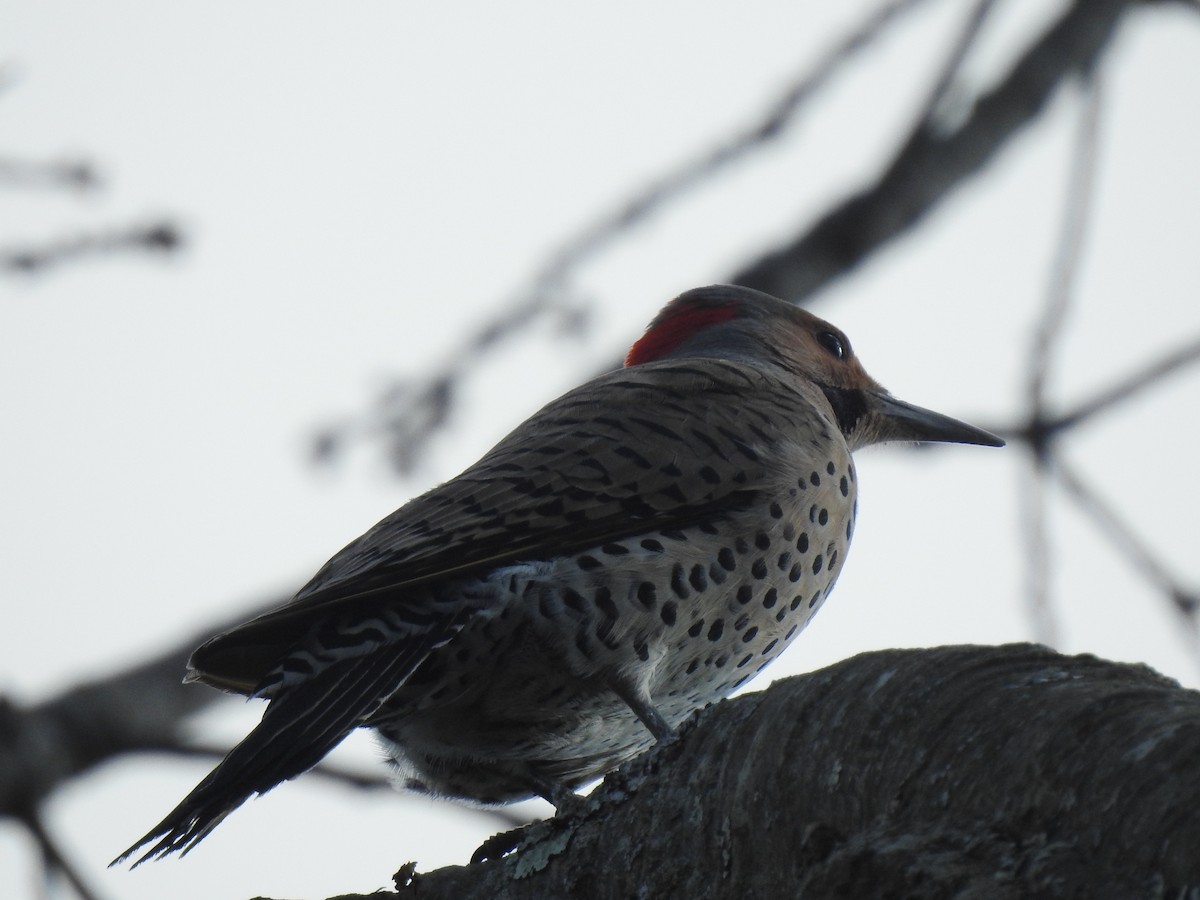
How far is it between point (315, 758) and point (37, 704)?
1.62 m

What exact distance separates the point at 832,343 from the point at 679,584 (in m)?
2.09

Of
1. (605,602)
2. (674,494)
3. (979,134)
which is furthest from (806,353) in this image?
(605,602)

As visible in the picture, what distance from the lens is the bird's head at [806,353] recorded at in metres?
5.32

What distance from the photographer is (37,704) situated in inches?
170

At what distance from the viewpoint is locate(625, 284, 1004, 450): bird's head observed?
532 cm

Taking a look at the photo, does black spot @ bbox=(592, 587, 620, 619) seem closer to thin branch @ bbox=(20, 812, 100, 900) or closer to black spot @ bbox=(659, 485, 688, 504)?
black spot @ bbox=(659, 485, 688, 504)

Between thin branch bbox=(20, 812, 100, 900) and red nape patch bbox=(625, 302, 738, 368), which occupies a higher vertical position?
red nape patch bbox=(625, 302, 738, 368)

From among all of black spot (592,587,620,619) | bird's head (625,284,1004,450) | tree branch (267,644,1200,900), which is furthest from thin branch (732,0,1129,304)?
tree branch (267,644,1200,900)

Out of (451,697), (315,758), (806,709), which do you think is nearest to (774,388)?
(451,697)

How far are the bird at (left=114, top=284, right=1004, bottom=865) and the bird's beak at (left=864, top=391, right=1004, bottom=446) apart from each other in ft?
2.69

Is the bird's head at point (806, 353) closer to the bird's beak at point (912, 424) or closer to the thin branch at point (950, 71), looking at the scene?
the bird's beak at point (912, 424)

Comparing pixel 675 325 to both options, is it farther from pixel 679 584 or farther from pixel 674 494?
pixel 679 584

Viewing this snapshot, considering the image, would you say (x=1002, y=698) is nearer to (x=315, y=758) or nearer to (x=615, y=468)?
(x=315, y=758)

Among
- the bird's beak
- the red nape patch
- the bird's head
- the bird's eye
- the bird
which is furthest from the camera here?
the red nape patch
